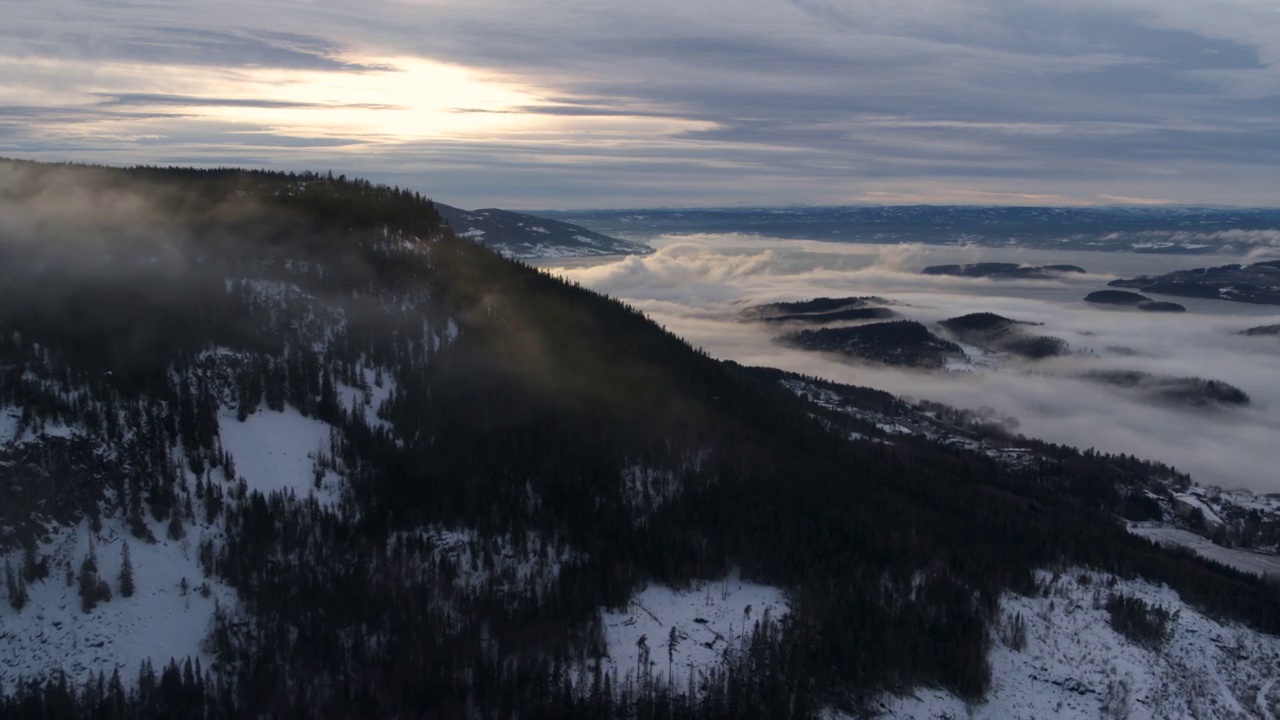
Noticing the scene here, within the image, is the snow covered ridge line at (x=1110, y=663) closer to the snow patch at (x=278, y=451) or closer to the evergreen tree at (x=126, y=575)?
the snow patch at (x=278, y=451)

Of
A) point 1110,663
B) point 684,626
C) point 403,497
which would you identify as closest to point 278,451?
point 403,497

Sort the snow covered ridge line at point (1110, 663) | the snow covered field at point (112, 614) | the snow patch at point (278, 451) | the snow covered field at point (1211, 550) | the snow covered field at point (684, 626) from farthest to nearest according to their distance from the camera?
1. the snow covered field at point (1211, 550)
2. the snow patch at point (278, 451)
3. the snow covered ridge line at point (1110, 663)
4. the snow covered field at point (684, 626)
5. the snow covered field at point (112, 614)

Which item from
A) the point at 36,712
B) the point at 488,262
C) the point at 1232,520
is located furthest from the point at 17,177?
the point at 1232,520

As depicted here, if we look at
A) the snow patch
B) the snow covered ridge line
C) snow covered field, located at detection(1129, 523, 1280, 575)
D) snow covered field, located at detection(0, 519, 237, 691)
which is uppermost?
the snow patch

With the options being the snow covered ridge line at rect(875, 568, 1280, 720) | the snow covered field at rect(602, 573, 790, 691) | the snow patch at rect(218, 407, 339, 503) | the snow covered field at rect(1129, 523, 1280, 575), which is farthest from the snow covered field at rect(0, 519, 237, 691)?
the snow covered field at rect(1129, 523, 1280, 575)

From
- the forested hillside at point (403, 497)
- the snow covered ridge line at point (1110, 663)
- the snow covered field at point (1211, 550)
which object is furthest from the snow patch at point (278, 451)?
the snow covered field at point (1211, 550)

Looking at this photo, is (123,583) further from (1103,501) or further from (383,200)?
(1103,501)

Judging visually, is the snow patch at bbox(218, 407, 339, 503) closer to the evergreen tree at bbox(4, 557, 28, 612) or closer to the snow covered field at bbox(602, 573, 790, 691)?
the evergreen tree at bbox(4, 557, 28, 612)
